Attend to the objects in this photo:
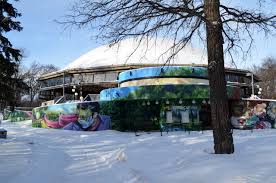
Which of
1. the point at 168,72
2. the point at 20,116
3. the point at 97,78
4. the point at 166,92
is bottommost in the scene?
the point at 20,116

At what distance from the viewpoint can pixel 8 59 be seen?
75.7 ft

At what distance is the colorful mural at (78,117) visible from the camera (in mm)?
37125

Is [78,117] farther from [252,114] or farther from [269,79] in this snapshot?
[269,79]

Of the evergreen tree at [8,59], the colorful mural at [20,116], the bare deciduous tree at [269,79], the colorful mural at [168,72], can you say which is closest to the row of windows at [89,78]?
the colorful mural at [20,116]

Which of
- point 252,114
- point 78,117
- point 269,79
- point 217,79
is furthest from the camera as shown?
point 269,79

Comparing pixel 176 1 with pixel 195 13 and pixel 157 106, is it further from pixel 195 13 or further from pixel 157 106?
pixel 157 106

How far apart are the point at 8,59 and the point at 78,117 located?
52.1 ft

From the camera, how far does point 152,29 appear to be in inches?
484

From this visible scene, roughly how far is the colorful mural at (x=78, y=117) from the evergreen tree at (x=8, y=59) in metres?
14.0

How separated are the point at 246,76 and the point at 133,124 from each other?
93.5 ft

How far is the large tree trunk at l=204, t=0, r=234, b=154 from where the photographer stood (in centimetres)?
1205

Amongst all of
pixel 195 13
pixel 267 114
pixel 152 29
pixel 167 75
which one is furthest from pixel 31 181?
pixel 267 114

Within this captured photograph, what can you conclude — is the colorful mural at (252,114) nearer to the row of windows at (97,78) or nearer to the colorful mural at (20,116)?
the row of windows at (97,78)

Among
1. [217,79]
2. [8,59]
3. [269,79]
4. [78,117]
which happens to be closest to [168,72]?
[78,117]
